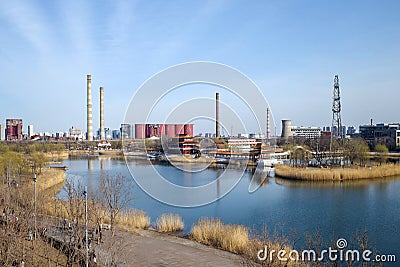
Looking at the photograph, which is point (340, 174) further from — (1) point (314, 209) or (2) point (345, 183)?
(1) point (314, 209)

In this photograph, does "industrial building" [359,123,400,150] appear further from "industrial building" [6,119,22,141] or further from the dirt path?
"industrial building" [6,119,22,141]

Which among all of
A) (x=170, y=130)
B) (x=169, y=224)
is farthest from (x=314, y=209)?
(x=170, y=130)

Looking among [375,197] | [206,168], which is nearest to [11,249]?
[375,197]

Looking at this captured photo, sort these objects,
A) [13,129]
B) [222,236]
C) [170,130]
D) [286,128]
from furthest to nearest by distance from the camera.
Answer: [286,128] → [13,129] → [170,130] → [222,236]

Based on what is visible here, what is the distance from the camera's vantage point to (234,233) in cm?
562

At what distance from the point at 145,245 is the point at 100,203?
1295 mm

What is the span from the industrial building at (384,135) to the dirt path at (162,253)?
1158 inches

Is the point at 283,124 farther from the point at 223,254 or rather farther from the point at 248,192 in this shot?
the point at 223,254

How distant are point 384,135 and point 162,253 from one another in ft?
129

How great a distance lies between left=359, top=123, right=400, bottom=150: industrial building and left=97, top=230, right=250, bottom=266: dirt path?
29.4 m

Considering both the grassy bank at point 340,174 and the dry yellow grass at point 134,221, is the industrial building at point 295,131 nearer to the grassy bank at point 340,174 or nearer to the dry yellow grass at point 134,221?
the grassy bank at point 340,174

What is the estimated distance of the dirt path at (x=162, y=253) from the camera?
4586 millimetres

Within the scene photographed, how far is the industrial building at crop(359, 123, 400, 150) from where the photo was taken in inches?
1250

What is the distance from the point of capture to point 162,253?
5.08 metres
